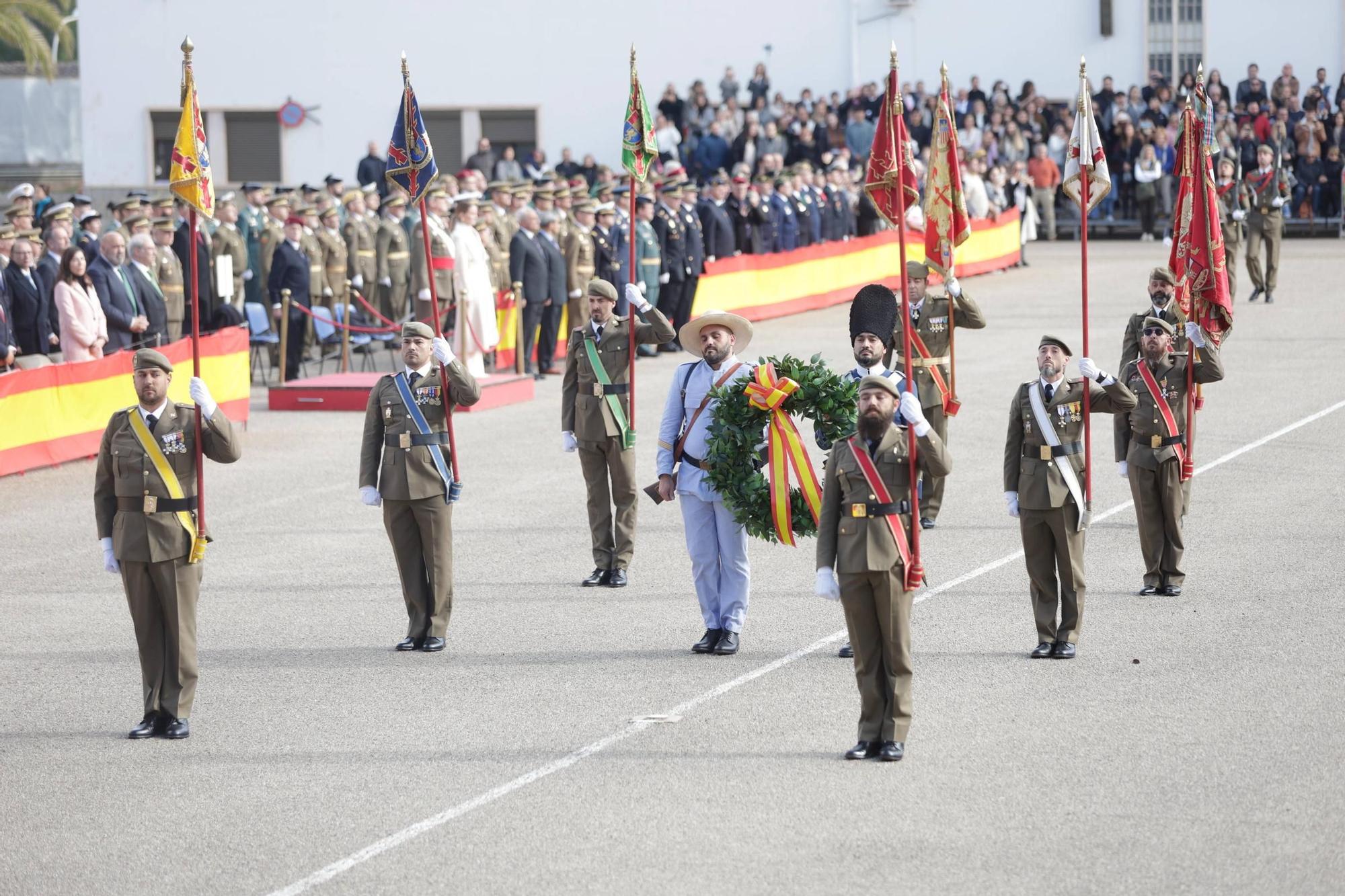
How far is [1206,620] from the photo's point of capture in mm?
11617

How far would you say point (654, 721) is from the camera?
32.0ft

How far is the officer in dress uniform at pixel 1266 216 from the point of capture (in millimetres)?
27750

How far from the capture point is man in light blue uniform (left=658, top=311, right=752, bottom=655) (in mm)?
11125

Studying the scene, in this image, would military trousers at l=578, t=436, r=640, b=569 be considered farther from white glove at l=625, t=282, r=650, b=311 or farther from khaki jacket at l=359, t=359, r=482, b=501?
khaki jacket at l=359, t=359, r=482, b=501

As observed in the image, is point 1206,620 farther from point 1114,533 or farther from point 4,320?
point 4,320

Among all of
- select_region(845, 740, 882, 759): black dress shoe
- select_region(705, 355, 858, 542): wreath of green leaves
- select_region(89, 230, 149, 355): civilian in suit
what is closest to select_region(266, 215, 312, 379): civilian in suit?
select_region(89, 230, 149, 355): civilian in suit

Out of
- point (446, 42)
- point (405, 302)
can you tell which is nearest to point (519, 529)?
point (405, 302)

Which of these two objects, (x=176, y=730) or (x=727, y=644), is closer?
(x=176, y=730)

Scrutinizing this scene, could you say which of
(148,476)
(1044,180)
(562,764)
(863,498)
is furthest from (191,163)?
(1044,180)

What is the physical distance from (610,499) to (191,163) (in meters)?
3.94

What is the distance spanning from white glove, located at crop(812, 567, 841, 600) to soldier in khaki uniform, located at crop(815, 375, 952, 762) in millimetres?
16

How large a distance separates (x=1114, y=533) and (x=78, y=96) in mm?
38517

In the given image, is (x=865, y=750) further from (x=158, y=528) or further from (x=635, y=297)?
(x=635, y=297)

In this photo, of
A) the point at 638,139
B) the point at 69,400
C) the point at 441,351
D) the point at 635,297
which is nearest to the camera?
the point at 441,351
